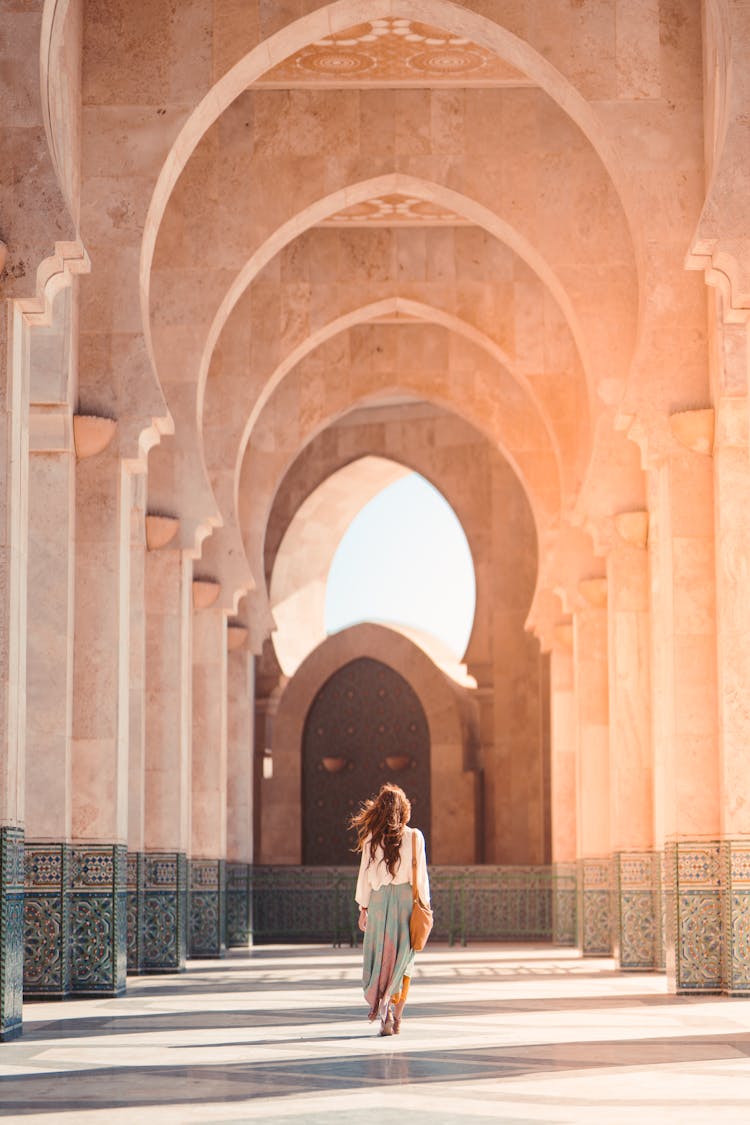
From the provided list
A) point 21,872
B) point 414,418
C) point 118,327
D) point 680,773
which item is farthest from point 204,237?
point 414,418

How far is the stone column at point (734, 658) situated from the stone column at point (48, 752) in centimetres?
399

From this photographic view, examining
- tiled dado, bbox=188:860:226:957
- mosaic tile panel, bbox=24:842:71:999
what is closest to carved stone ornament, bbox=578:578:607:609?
tiled dado, bbox=188:860:226:957

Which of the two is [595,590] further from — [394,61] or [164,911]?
[394,61]

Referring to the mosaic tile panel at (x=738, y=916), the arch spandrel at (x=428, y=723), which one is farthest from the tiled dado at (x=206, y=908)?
the mosaic tile panel at (x=738, y=916)

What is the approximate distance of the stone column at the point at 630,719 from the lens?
14531mm

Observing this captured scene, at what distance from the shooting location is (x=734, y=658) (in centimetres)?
1059

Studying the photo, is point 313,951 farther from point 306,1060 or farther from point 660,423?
point 306,1060

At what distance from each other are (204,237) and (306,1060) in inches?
344

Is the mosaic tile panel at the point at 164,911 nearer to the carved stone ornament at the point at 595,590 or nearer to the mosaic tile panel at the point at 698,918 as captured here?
the carved stone ornament at the point at 595,590

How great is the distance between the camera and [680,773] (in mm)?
10852

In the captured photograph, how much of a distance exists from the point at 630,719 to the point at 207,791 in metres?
4.50

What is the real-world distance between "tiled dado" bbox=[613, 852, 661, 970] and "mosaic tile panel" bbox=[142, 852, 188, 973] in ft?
11.9

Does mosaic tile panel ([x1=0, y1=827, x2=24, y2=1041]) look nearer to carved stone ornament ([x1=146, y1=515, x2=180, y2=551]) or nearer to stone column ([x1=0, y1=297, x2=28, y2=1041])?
stone column ([x1=0, y1=297, x2=28, y2=1041])

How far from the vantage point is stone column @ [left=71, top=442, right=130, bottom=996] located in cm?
1089
